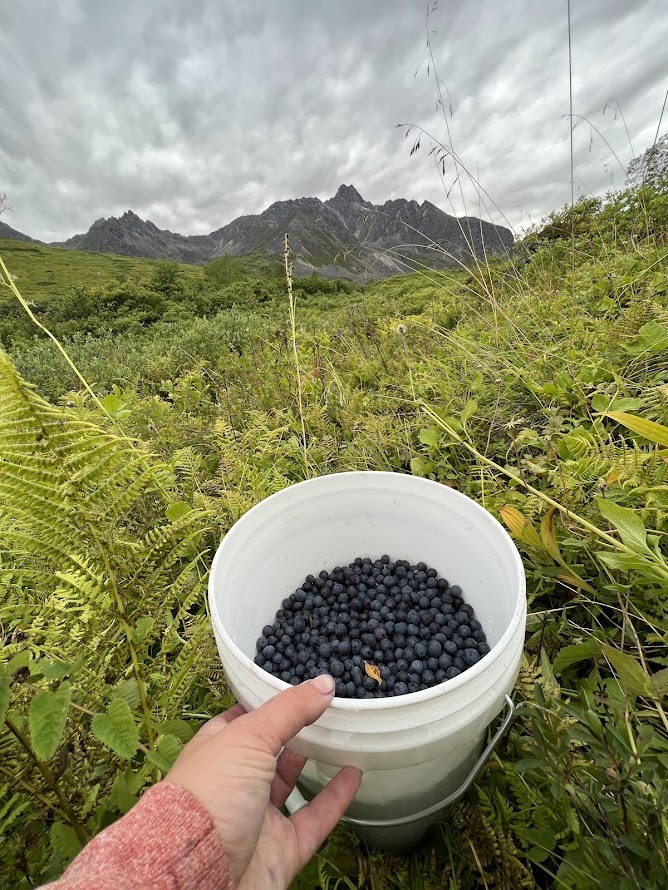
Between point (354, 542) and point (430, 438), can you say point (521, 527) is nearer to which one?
point (354, 542)

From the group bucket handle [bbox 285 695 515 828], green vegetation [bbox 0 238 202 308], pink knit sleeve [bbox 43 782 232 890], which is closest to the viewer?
pink knit sleeve [bbox 43 782 232 890]

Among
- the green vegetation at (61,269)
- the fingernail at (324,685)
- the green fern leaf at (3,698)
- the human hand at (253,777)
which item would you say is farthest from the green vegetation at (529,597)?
the green vegetation at (61,269)

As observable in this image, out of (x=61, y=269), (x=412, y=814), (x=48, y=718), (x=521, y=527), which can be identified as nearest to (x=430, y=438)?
(x=521, y=527)

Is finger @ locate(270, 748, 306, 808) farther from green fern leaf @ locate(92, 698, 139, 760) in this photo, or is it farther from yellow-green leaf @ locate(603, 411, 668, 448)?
yellow-green leaf @ locate(603, 411, 668, 448)

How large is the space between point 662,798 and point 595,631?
1.70ft

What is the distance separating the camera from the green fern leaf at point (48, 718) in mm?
515

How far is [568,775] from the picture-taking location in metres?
0.67

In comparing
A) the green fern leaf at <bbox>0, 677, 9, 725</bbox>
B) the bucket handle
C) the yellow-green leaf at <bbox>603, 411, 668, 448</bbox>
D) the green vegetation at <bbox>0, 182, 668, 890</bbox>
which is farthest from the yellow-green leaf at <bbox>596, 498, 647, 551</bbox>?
the green fern leaf at <bbox>0, 677, 9, 725</bbox>

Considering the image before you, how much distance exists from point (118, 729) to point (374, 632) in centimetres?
67

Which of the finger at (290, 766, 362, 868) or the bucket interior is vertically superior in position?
the bucket interior

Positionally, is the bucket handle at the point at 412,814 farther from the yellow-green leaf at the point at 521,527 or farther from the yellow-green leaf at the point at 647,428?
the yellow-green leaf at the point at 647,428

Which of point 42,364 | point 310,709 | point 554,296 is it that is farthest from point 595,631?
point 42,364

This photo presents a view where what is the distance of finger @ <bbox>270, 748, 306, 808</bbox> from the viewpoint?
83 cm

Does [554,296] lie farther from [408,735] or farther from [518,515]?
[408,735]
